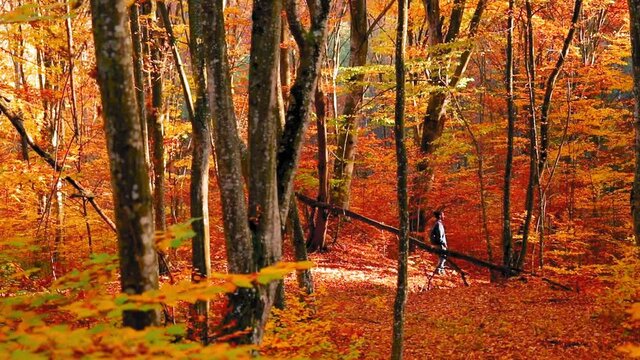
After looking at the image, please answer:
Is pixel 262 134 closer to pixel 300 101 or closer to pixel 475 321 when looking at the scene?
pixel 300 101

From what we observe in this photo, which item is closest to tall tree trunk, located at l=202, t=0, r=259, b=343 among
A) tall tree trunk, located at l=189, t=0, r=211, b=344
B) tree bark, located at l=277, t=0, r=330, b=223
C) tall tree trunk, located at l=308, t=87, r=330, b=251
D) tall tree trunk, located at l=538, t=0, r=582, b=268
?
tree bark, located at l=277, t=0, r=330, b=223

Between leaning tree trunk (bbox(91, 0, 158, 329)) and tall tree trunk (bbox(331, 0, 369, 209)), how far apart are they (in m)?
10.7

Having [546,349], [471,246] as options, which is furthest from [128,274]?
[471,246]

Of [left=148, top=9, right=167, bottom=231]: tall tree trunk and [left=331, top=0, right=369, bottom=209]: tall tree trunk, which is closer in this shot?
[left=148, top=9, right=167, bottom=231]: tall tree trunk

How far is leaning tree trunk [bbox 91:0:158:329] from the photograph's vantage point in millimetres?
2523

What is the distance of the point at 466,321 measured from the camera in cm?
854

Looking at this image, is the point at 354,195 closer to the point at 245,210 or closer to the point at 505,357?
the point at 505,357

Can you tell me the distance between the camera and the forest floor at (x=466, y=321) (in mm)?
6868

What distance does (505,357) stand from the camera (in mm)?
6781

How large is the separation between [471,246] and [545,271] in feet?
18.6

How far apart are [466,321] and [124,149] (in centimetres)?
760

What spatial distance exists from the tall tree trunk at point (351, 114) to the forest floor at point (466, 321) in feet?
8.75

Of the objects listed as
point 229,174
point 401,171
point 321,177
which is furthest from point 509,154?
point 229,174

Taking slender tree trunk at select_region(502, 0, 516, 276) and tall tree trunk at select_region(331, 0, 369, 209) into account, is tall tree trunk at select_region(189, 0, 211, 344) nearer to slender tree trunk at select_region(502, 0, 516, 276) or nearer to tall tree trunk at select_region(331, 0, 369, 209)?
tall tree trunk at select_region(331, 0, 369, 209)
